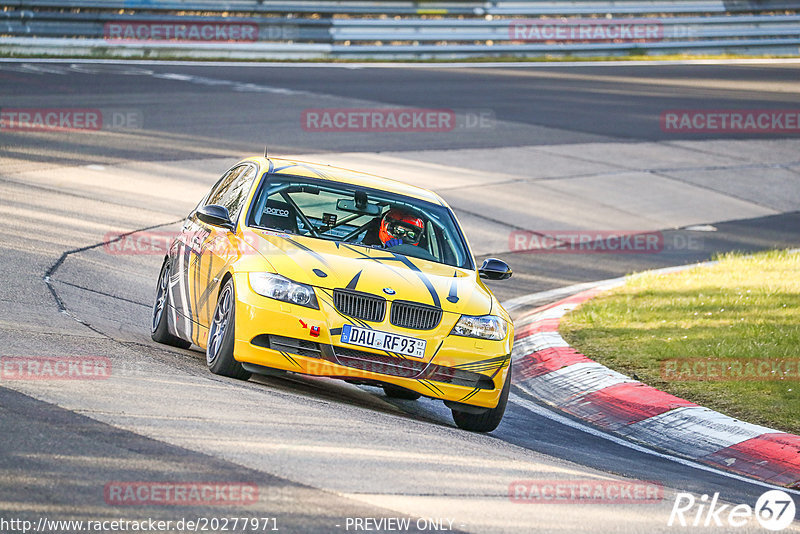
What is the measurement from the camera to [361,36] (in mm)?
31516

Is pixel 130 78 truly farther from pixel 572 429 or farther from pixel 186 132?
pixel 572 429

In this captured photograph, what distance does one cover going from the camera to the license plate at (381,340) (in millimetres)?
7746

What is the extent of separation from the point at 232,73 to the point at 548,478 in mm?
22032

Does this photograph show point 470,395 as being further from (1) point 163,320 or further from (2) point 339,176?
(1) point 163,320

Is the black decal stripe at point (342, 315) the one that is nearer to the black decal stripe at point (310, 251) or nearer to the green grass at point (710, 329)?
the black decal stripe at point (310, 251)

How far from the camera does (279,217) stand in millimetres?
8945

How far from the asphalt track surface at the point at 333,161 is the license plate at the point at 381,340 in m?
0.44

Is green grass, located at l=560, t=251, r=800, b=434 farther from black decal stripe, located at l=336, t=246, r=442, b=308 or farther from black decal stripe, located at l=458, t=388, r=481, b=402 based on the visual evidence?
black decal stripe, located at l=336, t=246, r=442, b=308

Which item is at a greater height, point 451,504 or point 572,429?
point 451,504

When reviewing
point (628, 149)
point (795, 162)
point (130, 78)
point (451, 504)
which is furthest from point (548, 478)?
point (130, 78)

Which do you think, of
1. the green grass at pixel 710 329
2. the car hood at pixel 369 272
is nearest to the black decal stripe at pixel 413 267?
the car hood at pixel 369 272

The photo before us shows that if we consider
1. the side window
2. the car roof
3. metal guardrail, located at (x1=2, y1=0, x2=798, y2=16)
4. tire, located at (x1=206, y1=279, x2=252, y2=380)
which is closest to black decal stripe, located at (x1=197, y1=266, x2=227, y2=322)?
tire, located at (x1=206, y1=279, x2=252, y2=380)

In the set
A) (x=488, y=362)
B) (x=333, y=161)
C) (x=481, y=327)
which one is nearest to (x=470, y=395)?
(x=488, y=362)

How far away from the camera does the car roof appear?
933cm
